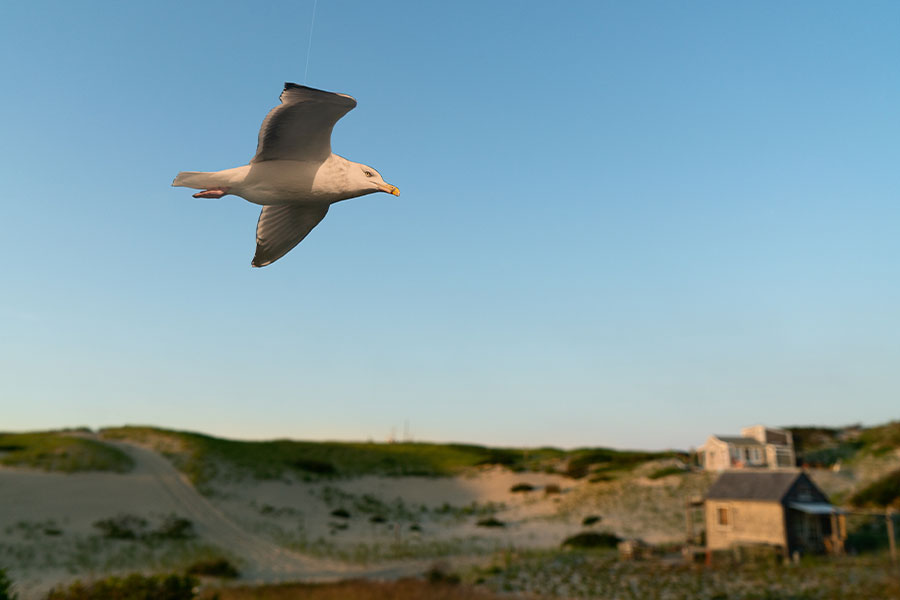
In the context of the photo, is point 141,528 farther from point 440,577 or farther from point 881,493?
point 881,493

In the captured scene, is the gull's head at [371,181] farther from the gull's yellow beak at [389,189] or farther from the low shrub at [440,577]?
the low shrub at [440,577]

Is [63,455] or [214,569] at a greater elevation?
[63,455]

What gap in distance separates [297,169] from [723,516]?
94.5ft

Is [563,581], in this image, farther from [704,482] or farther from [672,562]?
[704,482]

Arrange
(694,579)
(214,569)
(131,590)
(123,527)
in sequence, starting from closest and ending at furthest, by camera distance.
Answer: (131,590) → (694,579) → (214,569) → (123,527)

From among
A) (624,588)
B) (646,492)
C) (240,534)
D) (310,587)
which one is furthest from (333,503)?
(624,588)

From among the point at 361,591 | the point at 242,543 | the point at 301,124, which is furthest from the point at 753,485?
the point at 301,124

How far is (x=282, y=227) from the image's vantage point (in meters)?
4.14

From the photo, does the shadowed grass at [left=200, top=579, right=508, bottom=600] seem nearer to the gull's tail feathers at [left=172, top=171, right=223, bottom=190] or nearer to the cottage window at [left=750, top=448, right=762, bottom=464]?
the gull's tail feathers at [left=172, top=171, right=223, bottom=190]

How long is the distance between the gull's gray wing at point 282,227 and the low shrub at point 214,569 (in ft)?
→ 79.9

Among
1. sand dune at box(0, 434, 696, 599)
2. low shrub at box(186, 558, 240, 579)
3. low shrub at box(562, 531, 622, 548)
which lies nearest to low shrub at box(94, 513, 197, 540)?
sand dune at box(0, 434, 696, 599)

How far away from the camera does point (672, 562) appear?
26219mm

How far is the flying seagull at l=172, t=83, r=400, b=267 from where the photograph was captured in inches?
133

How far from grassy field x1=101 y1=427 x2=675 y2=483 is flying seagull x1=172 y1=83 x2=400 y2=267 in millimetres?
46205
